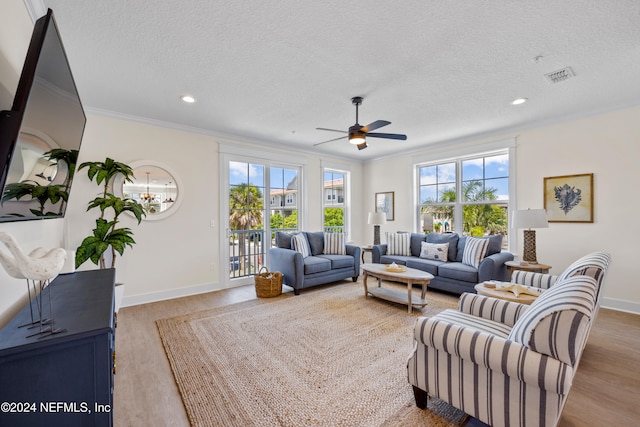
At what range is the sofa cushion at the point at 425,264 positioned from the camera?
4.29 m

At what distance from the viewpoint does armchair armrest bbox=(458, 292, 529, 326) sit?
1.96 metres

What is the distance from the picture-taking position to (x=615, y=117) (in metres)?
3.47

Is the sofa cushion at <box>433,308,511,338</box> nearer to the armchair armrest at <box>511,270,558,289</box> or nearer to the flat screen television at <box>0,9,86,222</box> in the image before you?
the armchair armrest at <box>511,270,558,289</box>

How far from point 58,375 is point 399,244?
476cm

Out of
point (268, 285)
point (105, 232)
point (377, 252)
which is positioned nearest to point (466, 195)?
point (377, 252)

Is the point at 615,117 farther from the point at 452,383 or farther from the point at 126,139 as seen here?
the point at 126,139

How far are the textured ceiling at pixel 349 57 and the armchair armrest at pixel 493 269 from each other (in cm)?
198

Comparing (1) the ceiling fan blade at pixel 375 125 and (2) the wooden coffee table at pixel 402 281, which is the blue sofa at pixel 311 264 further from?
(1) the ceiling fan blade at pixel 375 125

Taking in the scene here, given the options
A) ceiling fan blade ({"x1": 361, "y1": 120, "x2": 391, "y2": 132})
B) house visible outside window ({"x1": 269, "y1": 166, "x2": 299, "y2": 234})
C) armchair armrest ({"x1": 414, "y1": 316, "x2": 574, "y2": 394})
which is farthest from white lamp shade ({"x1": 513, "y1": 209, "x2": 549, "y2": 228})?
house visible outside window ({"x1": 269, "y1": 166, "x2": 299, "y2": 234})

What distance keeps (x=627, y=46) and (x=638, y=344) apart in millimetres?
2668

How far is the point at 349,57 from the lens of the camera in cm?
238

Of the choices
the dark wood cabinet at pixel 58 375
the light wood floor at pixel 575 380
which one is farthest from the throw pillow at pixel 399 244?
the dark wood cabinet at pixel 58 375

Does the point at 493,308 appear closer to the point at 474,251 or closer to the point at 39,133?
the point at 474,251

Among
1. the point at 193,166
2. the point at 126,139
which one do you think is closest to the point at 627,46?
the point at 193,166
